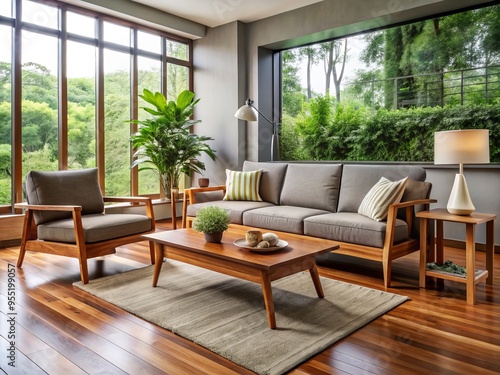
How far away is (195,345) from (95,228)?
147 cm

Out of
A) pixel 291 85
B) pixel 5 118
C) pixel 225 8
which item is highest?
pixel 225 8

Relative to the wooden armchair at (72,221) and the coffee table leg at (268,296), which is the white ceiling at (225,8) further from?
the coffee table leg at (268,296)

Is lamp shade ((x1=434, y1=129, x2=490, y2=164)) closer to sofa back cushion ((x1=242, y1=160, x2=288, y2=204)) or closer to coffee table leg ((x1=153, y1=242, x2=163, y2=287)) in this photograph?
sofa back cushion ((x1=242, y1=160, x2=288, y2=204))

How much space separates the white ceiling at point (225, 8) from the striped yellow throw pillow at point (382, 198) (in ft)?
9.30

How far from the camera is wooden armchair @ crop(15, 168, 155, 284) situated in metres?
3.00

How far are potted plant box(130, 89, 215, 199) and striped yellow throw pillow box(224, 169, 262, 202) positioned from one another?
1.22m

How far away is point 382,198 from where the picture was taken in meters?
3.07

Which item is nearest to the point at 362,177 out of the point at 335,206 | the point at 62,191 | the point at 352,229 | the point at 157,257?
the point at 335,206

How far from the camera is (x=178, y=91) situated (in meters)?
6.08

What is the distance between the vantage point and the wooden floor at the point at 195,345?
69.1 inches

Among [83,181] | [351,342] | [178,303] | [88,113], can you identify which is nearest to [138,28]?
[88,113]

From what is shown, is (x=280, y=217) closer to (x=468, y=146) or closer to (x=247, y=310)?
(x=247, y=310)

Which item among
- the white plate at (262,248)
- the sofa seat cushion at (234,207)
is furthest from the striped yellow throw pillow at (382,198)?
the sofa seat cushion at (234,207)

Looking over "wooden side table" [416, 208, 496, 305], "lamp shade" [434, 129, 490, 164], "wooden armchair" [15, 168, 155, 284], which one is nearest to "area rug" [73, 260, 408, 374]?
"wooden armchair" [15, 168, 155, 284]
